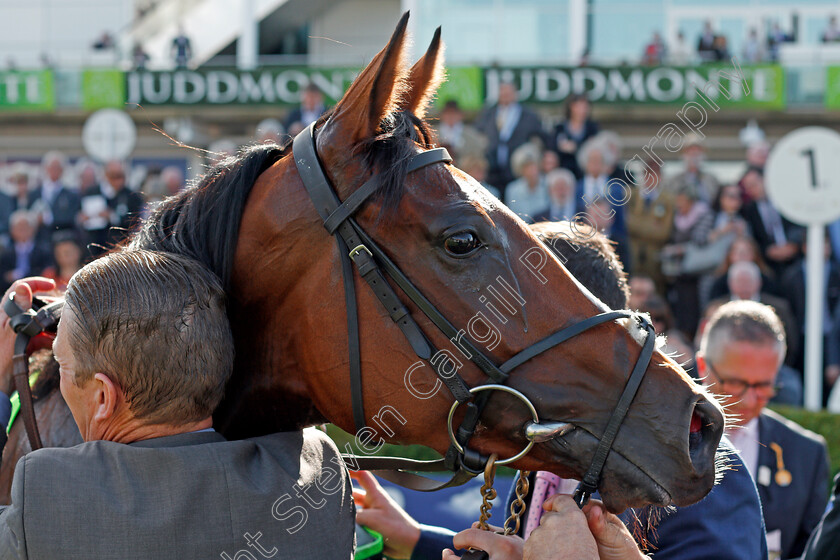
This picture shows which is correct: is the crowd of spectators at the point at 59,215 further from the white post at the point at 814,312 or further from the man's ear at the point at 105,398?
the man's ear at the point at 105,398

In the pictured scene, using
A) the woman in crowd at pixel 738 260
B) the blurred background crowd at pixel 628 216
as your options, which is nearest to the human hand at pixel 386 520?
the blurred background crowd at pixel 628 216

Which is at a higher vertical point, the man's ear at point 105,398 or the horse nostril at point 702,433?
the man's ear at point 105,398

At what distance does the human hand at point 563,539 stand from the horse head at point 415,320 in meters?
0.08

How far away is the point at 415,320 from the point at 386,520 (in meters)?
0.99

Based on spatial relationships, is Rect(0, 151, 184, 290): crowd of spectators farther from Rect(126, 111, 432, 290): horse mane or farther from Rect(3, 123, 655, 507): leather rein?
Rect(3, 123, 655, 507): leather rein

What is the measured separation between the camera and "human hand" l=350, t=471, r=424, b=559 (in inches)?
94.4

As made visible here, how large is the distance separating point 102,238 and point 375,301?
20.0 feet

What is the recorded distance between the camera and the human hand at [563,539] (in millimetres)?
1538

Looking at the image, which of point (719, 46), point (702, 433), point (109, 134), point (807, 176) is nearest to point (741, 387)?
point (702, 433)

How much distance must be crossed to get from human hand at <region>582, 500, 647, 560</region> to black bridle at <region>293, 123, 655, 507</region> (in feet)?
0.12

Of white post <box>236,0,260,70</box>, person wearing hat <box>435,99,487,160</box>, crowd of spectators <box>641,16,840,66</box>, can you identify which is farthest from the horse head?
white post <box>236,0,260,70</box>

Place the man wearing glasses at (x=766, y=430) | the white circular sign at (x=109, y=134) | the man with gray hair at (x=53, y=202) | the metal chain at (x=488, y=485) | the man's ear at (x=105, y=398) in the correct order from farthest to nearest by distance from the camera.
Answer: the white circular sign at (x=109, y=134), the man with gray hair at (x=53, y=202), the man wearing glasses at (x=766, y=430), the metal chain at (x=488, y=485), the man's ear at (x=105, y=398)

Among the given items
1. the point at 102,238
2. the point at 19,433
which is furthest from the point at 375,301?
the point at 102,238

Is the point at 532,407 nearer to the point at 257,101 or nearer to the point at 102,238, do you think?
the point at 102,238
